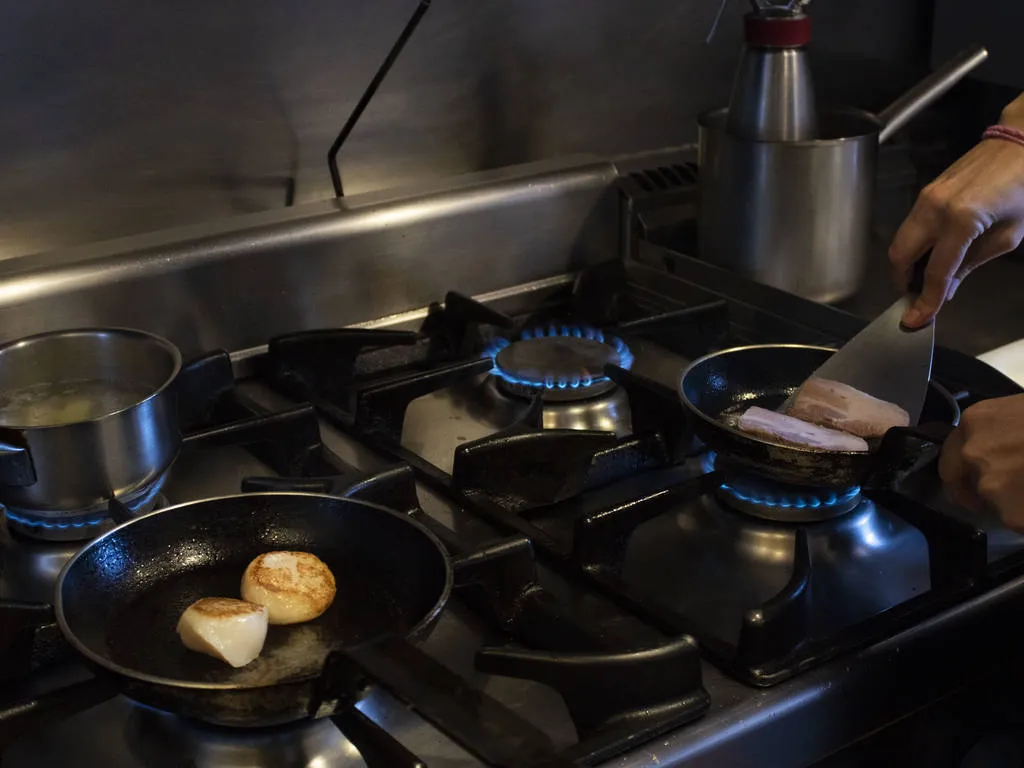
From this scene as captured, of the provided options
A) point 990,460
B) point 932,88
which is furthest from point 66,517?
point 932,88

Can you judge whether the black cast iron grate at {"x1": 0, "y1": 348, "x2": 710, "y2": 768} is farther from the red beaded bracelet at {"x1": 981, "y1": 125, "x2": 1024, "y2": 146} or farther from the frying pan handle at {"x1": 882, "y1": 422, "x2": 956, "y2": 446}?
the red beaded bracelet at {"x1": 981, "y1": 125, "x2": 1024, "y2": 146}

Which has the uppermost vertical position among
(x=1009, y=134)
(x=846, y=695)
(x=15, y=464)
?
(x=1009, y=134)

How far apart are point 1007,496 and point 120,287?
697mm

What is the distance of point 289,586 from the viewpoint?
70cm

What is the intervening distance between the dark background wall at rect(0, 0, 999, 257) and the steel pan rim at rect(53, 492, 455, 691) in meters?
0.45

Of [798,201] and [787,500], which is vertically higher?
[798,201]

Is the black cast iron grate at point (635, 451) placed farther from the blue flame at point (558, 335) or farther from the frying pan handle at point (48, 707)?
the frying pan handle at point (48, 707)

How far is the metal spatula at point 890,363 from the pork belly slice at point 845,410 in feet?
0.09

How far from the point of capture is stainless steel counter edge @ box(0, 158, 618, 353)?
3.36 feet

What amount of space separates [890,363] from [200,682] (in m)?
0.57

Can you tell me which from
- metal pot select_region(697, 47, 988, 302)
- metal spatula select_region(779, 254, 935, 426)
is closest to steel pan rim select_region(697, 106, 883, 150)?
metal pot select_region(697, 47, 988, 302)

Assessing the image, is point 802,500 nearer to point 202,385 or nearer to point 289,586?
point 289,586

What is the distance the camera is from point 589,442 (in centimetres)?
88

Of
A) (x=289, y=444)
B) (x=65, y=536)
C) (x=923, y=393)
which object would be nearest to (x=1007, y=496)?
(x=923, y=393)
